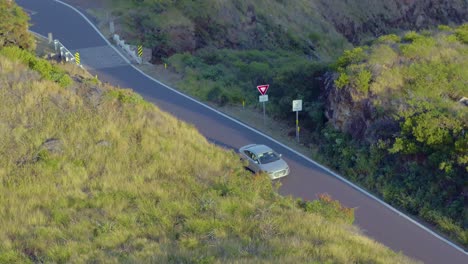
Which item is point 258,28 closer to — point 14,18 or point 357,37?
point 357,37

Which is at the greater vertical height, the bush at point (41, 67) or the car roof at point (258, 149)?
the bush at point (41, 67)

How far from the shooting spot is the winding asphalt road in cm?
1579

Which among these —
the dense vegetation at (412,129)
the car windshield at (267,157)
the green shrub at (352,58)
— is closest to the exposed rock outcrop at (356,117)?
the dense vegetation at (412,129)

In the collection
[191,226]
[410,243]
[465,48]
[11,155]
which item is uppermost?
[465,48]

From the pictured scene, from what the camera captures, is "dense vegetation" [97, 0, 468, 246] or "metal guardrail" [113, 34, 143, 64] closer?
"dense vegetation" [97, 0, 468, 246]

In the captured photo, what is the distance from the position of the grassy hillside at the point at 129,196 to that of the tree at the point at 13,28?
227 inches

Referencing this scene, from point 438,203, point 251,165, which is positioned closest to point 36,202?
point 251,165

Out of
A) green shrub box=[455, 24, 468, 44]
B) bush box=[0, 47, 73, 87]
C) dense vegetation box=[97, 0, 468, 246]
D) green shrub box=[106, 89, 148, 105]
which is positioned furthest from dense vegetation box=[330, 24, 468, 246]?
bush box=[0, 47, 73, 87]

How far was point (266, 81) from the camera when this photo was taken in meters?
29.3

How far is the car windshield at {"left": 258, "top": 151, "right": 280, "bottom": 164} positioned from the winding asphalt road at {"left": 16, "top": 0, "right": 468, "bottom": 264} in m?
0.81

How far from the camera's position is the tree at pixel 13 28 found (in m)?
26.9

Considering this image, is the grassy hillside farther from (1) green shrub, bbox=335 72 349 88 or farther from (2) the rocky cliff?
(2) the rocky cliff

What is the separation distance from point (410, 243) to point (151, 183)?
752 cm

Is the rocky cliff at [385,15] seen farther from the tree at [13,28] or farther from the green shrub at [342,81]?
the green shrub at [342,81]
